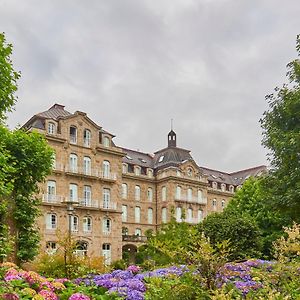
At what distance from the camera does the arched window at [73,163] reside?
125ft

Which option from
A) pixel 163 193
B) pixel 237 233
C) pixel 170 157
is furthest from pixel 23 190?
pixel 170 157

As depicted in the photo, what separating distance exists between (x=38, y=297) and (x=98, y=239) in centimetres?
3180

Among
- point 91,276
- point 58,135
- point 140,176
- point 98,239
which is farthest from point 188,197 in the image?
point 91,276

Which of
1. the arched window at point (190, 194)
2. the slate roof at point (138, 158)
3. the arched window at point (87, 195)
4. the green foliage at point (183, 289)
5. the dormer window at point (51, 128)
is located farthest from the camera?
the arched window at point (190, 194)

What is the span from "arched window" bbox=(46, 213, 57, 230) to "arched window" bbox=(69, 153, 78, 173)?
3.92 metres

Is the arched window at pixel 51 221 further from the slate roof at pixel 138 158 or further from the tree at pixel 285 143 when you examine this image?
the tree at pixel 285 143

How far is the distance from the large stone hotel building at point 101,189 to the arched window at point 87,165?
0.08m

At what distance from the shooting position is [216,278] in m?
6.96

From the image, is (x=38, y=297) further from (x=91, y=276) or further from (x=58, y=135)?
(x=58, y=135)

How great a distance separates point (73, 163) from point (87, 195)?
9.49ft

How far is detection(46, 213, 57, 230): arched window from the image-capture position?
117 ft

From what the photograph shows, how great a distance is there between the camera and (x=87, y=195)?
38906mm

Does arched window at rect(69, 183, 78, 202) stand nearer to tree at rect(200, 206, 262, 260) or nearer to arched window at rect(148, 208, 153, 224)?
arched window at rect(148, 208, 153, 224)

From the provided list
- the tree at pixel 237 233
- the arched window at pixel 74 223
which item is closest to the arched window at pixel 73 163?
the arched window at pixel 74 223
